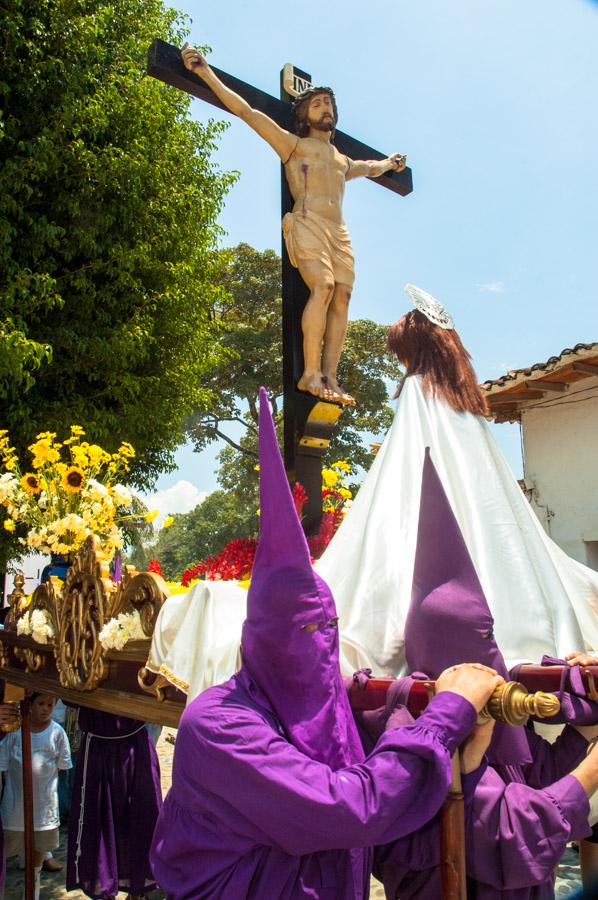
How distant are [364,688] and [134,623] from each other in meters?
1.07

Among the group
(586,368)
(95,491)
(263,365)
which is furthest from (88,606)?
(263,365)

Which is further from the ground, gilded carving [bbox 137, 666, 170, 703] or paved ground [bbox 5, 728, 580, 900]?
gilded carving [bbox 137, 666, 170, 703]

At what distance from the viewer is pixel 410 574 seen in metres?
2.20

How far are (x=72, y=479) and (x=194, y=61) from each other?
7.88 ft

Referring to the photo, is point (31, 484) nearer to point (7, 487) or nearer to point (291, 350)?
point (7, 487)

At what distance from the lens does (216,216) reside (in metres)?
10.2

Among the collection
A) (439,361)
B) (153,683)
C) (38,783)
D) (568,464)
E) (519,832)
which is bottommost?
(38,783)

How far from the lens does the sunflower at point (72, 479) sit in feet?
12.2

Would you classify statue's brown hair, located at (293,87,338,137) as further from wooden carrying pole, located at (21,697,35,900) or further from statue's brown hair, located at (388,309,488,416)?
wooden carrying pole, located at (21,697,35,900)

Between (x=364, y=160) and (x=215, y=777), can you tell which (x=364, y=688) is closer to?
(x=215, y=777)

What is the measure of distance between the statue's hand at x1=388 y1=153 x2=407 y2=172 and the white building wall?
5.47 meters

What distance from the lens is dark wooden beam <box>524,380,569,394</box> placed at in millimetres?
9471

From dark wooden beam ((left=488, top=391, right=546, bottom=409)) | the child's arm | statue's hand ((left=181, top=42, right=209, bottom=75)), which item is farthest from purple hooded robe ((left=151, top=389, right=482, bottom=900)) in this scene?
dark wooden beam ((left=488, top=391, right=546, bottom=409))

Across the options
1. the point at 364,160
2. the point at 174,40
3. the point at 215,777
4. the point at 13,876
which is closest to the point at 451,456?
the point at 215,777
